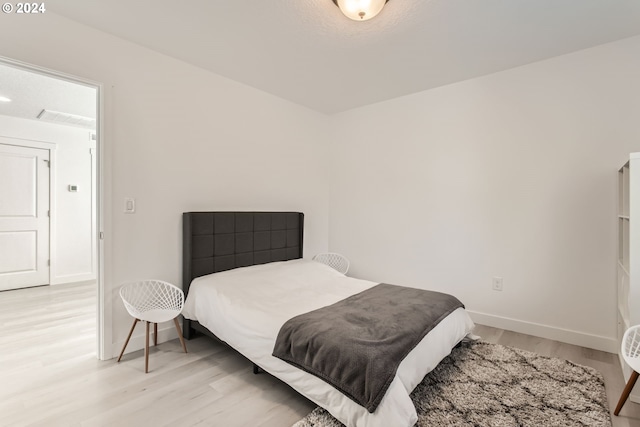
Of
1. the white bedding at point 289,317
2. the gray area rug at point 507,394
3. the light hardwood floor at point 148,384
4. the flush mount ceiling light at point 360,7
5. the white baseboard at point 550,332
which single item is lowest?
the light hardwood floor at point 148,384

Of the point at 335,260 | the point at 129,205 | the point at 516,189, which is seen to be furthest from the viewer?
the point at 335,260

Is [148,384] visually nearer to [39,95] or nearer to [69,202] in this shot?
[39,95]

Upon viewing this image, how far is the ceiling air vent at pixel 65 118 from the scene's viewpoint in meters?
4.28

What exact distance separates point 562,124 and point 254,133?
3.11m

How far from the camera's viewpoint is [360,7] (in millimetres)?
1938

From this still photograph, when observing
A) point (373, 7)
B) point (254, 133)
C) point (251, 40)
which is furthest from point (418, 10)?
point (254, 133)

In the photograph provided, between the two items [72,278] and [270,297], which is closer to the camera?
[270,297]

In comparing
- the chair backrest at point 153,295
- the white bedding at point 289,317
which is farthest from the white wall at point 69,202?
the white bedding at point 289,317

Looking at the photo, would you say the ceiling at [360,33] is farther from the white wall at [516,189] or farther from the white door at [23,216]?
the white door at [23,216]

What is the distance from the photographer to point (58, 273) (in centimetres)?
477

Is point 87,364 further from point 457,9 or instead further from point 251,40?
point 457,9

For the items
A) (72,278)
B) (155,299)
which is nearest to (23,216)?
(72,278)

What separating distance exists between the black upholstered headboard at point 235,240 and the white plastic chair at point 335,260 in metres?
0.45

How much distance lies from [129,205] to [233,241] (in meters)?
1.01
